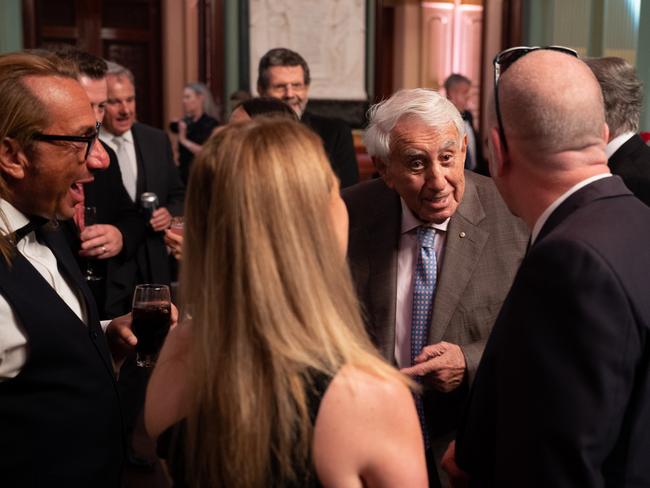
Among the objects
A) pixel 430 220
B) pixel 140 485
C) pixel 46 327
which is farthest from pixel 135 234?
pixel 46 327

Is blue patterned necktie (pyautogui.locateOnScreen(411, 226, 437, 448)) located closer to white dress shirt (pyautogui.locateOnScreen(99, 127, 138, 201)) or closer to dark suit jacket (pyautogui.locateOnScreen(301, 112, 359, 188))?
dark suit jacket (pyautogui.locateOnScreen(301, 112, 359, 188))

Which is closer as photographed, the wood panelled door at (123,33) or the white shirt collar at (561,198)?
the white shirt collar at (561,198)

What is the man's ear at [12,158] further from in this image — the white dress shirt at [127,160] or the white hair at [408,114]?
the white dress shirt at [127,160]

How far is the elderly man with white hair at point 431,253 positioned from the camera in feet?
7.76

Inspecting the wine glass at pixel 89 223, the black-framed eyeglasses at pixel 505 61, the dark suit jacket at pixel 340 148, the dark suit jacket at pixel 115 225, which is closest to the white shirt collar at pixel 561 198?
the black-framed eyeglasses at pixel 505 61

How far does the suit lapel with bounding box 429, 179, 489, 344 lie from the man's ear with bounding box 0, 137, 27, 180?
3.74 ft

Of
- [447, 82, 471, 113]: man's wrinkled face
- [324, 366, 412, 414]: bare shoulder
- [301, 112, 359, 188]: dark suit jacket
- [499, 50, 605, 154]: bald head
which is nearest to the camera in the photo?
[324, 366, 412, 414]: bare shoulder

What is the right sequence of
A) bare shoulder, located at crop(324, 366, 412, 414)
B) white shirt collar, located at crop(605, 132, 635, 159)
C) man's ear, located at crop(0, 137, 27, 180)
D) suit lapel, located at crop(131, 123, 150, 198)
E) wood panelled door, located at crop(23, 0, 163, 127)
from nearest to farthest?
bare shoulder, located at crop(324, 366, 412, 414)
man's ear, located at crop(0, 137, 27, 180)
white shirt collar, located at crop(605, 132, 635, 159)
suit lapel, located at crop(131, 123, 150, 198)
wood panelled door, located at crop(23, 0, 163, 127)

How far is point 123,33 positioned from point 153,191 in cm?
674

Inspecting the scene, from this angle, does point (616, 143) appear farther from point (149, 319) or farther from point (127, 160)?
point (127, 160)

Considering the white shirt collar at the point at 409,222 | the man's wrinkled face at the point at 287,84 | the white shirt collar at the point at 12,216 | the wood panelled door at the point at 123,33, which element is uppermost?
the wood panelled door at the point at 123,33

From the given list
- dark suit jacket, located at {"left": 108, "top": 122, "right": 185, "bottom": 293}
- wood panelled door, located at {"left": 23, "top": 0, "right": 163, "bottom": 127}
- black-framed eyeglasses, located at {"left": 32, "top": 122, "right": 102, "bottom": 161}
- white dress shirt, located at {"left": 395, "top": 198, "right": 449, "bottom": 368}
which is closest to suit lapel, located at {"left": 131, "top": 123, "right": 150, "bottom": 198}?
dark suit jacket, located at {"left": 108, "top": 122, "right": 185, "bottom": 293}

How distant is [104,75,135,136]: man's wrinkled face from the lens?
4.02 metres

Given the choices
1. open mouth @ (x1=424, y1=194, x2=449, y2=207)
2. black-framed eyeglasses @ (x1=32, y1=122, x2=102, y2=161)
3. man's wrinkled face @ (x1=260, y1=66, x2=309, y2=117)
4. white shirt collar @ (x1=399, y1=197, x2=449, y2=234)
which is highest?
man's wrinkled face @ (x1=260, y1=66, x2=309, y2=117)
